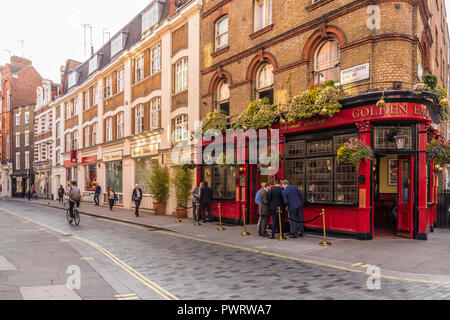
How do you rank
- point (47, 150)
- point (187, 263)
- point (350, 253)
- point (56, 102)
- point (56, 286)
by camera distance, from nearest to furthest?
point (56, 286) < point (187, 263) < point (350, 253) < point (56, 102) < point (47, 150)

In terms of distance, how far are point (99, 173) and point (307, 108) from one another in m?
23.3

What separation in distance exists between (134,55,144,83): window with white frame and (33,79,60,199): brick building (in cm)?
2073

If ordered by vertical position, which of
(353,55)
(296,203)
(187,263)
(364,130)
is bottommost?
(187,263)

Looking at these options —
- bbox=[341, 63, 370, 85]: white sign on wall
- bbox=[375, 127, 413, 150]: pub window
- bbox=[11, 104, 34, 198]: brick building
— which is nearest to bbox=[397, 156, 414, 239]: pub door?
bbox=[375, 127, 413, 150]: pub window

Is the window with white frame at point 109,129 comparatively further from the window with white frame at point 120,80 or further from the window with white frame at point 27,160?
the window with white frame at point 27,160

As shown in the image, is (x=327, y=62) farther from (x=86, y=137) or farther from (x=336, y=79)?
(x=86, y=137)

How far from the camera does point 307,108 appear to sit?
41.1 feet

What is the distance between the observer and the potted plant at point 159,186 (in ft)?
70.1

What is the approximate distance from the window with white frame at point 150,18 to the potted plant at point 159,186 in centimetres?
998

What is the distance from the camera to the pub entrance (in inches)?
463

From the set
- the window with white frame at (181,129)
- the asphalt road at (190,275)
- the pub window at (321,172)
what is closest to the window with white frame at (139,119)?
the window with white frame at (181,129)

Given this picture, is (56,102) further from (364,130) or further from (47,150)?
(364,130)
